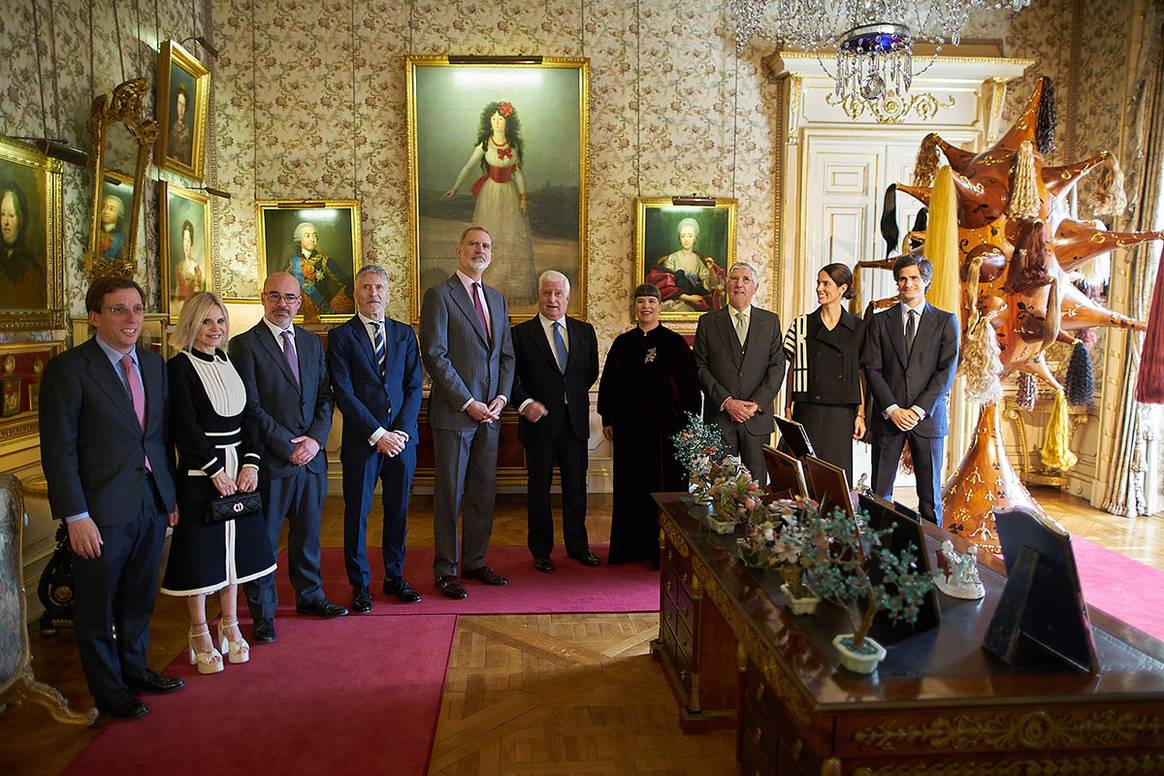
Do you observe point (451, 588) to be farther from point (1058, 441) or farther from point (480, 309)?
point (1058, 441)

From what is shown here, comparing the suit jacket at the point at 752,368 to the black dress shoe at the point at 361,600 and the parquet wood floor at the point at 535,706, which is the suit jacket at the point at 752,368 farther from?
the black dress shoe at the point at 361,600

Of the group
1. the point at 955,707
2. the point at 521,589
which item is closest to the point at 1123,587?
the point at 521,589

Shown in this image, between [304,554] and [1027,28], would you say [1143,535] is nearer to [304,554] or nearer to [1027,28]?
[1027,28]

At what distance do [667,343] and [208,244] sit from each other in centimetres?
395

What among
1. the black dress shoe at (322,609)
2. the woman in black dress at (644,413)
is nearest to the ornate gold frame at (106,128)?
the black dress shoe at (322,609)

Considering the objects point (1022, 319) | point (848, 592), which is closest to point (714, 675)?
point (848, 592)

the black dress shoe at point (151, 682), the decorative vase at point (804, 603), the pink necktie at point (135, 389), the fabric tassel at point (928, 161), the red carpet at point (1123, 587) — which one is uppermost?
the fabric tassel at point (928, 161)

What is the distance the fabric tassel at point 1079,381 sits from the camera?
19.8ft

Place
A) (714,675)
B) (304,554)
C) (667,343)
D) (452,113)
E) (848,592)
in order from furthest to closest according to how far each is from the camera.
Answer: (452,113) < (667,343) < (304,554) < (714,675) < (848,592)

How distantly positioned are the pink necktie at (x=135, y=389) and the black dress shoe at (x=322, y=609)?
1324mm

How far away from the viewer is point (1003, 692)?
1.70 meters

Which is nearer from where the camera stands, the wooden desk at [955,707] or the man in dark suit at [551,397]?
the wooden desk at [955,707]

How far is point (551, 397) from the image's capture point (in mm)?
4801

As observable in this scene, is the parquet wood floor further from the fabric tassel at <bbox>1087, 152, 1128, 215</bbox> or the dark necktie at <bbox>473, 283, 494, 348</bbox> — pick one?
the fabric tassel at <bbox>1087, 152, 1128, 215</bbox>
